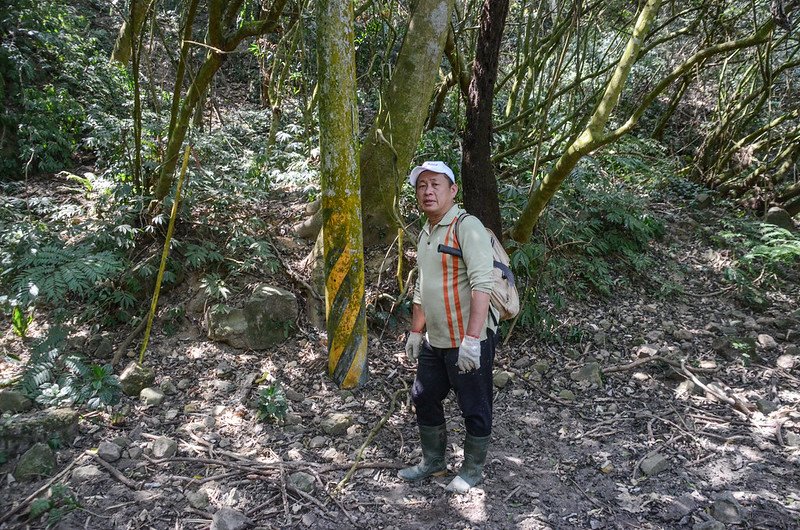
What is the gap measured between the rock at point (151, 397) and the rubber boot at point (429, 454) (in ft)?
6.58

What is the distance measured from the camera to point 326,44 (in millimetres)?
3490

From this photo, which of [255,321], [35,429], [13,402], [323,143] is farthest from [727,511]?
[13,402]

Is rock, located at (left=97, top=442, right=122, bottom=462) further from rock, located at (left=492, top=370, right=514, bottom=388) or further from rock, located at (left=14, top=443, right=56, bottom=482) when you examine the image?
rock, located at (left=492, top=370, right=514, bottom=388)

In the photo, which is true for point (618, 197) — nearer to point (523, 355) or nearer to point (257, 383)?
point (523, 355)

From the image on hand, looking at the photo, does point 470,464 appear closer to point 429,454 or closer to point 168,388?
point 429,454

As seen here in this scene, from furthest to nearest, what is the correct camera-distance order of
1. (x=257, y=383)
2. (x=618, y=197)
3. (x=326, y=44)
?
(x=618, y=197) < (x=257, y=383) < (x=326, y=44)

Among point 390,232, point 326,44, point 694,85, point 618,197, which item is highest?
point 694,85

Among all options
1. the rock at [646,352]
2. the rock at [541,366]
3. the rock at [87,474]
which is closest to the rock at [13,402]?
the rock at [87,474]

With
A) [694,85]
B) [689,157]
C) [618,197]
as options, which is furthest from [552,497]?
[694,85]

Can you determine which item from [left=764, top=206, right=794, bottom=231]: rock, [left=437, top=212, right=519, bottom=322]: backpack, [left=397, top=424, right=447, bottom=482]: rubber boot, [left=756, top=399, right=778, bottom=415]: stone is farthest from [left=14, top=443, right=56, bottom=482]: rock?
[left=764, top=206, right=794, bottom=231]: rock

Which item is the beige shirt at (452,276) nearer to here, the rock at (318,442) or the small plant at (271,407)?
the rock at (318,442)

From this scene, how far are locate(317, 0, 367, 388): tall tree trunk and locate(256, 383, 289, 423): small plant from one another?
52 centimetres

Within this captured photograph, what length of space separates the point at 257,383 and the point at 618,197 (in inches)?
225

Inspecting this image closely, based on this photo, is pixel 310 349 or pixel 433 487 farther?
pixel 310 349
